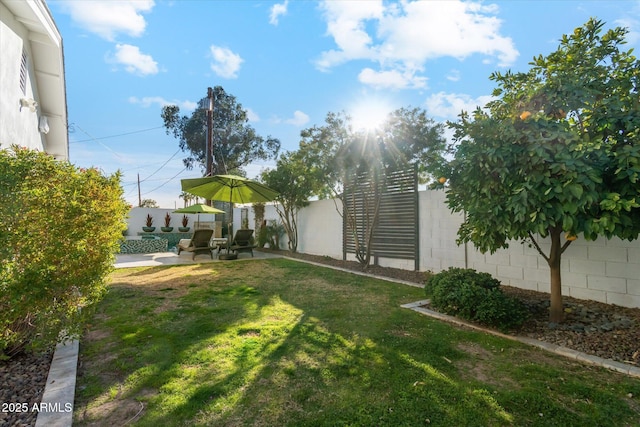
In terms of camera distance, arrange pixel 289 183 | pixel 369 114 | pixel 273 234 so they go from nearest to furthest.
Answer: pixel 369 114 < pixel 289 183 < pixel 273 234

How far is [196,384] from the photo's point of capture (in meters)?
2.60

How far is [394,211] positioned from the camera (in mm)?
8312

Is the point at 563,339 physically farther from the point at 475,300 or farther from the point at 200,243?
the point at 200,243

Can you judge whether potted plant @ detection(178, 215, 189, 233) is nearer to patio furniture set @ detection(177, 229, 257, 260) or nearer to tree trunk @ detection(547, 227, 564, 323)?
patio furniture set @ detection(177, 229, 257, 260)

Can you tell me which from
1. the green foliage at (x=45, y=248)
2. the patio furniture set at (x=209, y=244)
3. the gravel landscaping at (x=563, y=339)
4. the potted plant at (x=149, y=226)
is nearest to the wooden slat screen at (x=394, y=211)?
the gravel landscaping at (x=563, y=339)

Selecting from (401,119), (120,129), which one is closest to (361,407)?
(401,119)

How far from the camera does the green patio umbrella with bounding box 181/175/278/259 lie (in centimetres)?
923

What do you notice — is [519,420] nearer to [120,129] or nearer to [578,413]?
[578,413]

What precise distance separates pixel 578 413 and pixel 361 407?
1607 mm

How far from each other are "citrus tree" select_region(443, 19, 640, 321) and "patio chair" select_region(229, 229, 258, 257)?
8406 mm

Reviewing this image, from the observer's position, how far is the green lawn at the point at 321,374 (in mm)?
2205

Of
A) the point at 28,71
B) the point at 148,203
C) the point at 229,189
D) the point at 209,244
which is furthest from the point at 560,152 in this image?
the point at 148,203

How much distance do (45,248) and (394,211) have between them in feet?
23.8

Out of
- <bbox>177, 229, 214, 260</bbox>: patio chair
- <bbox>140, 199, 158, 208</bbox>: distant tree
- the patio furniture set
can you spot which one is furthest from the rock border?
<bbox>140, 199, 158, 208</bbox>: distant tree
